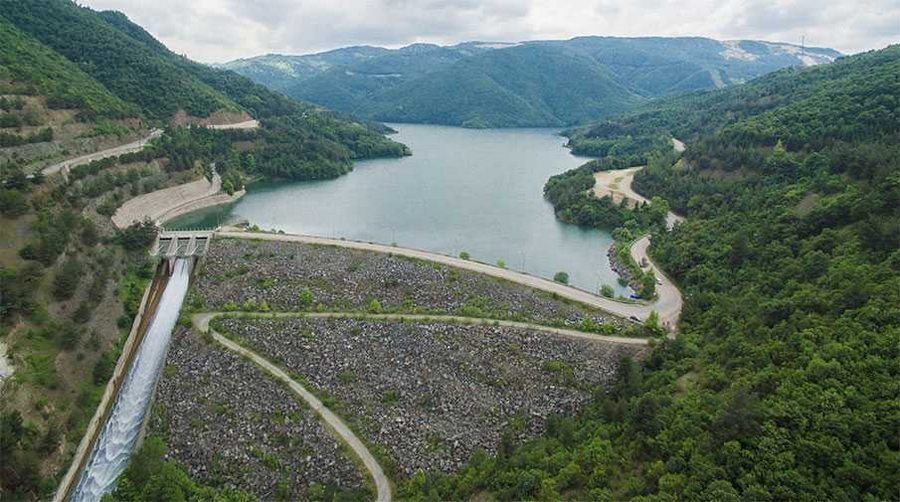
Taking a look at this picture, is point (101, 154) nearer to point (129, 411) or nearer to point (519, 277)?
point (129, 411)

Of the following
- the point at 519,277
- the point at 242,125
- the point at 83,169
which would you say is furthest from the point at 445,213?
the point at 242,125

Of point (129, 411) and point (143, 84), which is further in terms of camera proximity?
point (143, 84)

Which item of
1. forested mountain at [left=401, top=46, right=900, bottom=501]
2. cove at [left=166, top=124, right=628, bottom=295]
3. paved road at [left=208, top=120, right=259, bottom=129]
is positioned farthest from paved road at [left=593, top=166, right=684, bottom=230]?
paved road at [left=208, top=120, right=259, bottom=129]

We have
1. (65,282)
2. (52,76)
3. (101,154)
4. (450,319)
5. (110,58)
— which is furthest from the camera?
Answer: (110,58)

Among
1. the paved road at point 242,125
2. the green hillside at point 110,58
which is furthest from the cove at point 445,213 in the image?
the green hillside at point 110,58

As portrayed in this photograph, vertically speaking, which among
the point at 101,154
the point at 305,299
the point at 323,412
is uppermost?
the point at 101,154

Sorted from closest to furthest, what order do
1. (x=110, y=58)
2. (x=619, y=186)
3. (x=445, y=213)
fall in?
(x=445, y=213)
(x=619, y=186)
(x=110, y=58)

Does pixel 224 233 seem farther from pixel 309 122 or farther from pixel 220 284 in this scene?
pixel 309 122

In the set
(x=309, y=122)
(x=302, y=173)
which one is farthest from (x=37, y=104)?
(x=309, y=122)
